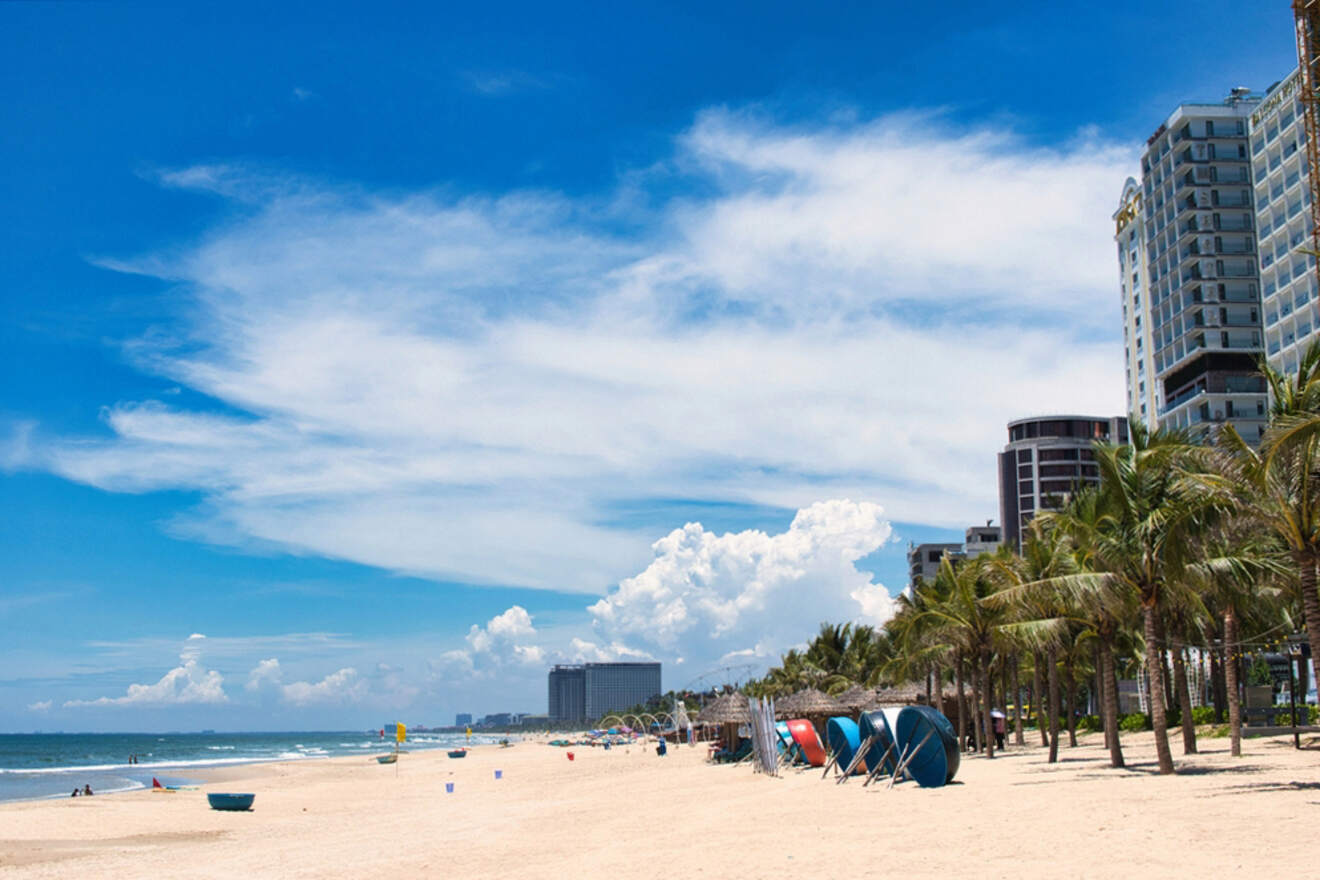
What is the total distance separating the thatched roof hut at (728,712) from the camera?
4731 cm

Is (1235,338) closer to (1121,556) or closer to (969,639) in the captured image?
(969,639)

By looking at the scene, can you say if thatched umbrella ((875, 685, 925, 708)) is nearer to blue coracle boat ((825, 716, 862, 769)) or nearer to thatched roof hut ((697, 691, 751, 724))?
thatched roof hut ((697, 691, 751, 724))

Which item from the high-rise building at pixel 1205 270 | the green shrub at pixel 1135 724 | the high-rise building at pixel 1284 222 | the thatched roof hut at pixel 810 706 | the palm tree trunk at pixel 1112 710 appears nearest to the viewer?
the palm tree trunk at pixel 1112 710

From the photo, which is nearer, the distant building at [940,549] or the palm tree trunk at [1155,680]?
the palm tree trunk at [1155,680]

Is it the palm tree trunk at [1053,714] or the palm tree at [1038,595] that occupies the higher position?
the palm tree at [1038,595]

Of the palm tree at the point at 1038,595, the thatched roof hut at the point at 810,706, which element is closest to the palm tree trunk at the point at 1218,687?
the palm tree at the point at 1038,595

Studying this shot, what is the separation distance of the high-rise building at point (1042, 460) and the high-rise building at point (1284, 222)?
4158 cm

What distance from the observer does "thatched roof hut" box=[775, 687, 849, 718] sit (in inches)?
1737

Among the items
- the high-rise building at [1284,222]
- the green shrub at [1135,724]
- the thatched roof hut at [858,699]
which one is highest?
the high-rise building at [1284,222]

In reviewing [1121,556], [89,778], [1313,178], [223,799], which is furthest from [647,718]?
[1121,556]

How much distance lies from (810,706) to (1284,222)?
59.4 m

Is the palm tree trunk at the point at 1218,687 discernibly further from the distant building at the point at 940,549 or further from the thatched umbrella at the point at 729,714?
the distant building at the point at 940,549

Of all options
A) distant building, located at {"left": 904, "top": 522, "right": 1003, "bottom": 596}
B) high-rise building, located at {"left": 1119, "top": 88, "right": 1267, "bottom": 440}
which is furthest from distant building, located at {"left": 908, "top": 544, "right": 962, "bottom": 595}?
high-rise building, located at {"left": 1119, "top": 88, "right": 1267, "bottom": 440}

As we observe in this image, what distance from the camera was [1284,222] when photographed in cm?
7956
